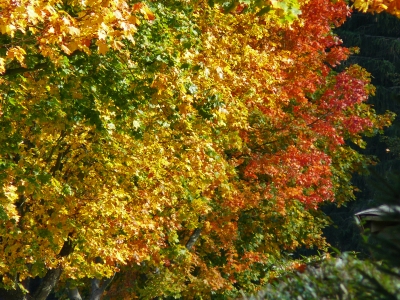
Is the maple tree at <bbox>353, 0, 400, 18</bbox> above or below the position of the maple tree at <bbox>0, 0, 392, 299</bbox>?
above

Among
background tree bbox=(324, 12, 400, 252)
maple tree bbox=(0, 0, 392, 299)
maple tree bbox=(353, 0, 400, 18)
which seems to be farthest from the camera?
background tree bbox=(324, 12, 400, 252)

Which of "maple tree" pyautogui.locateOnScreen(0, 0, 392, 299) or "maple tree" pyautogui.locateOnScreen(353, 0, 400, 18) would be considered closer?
"maple tree" pyautogui.locateOnScreen(353, 0, 400, 18)

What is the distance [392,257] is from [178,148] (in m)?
12.5

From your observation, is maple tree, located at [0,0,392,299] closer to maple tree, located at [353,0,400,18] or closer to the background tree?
maple tree, located at [353,0,400,18]

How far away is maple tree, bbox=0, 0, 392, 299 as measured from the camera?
45.7 ft

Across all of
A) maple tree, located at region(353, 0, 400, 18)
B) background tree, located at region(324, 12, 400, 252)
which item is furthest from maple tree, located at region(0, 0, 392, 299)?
background tree, located at region(324, 12, 400, 252)

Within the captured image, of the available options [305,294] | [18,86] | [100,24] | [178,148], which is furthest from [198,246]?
[305,294]

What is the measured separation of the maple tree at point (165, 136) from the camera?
13.9 metres

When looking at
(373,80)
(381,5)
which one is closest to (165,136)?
(381,5)

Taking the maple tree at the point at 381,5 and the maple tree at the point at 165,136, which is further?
the maple tree at the point at 165,136

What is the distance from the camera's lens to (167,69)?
1415 centimetres

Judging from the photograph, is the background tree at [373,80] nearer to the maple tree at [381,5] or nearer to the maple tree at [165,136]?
the maple tree at [165,136]

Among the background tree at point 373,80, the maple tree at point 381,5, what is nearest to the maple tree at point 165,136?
the maple tree at point 381,5

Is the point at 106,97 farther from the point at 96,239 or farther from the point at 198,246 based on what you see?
the point at 198,246
